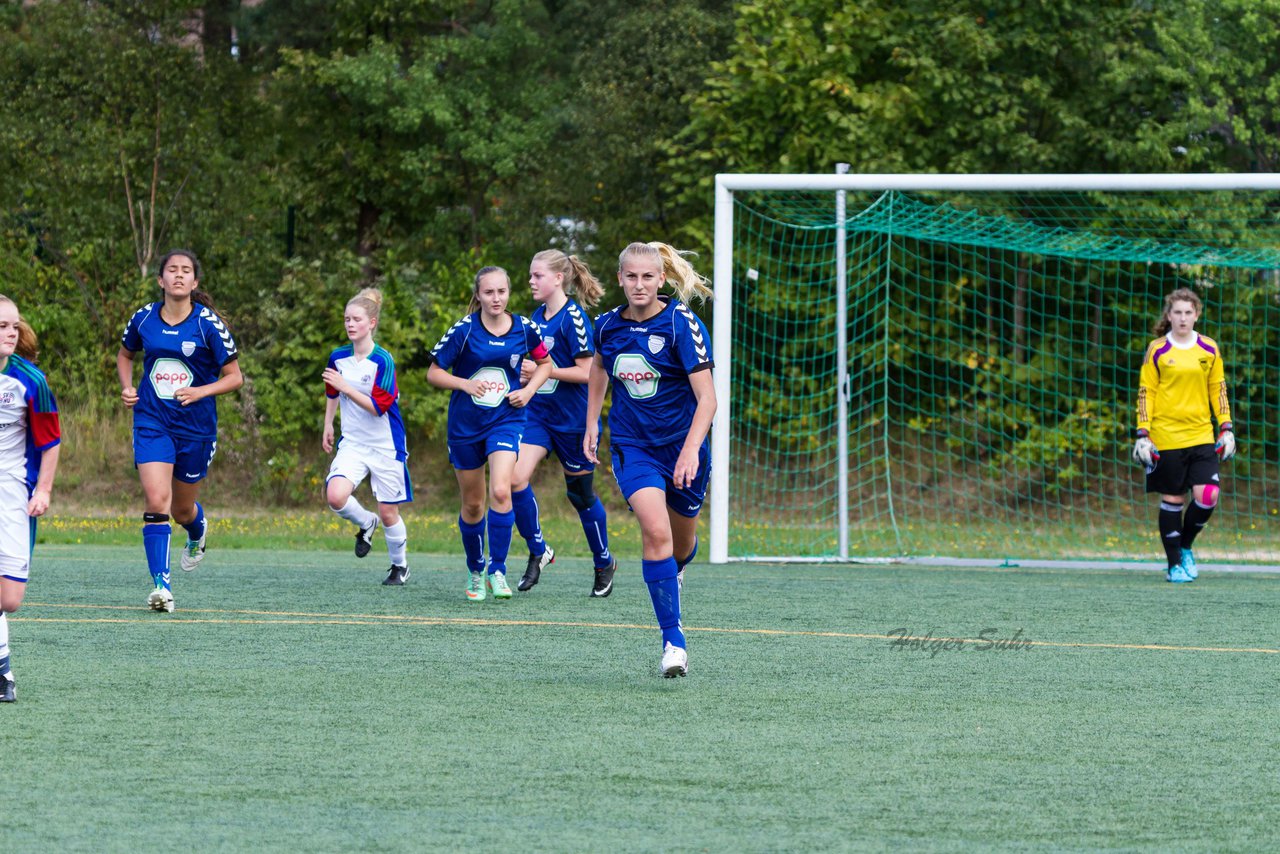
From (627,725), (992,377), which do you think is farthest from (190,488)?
(992,377)

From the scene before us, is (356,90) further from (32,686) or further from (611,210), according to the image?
(32,686)

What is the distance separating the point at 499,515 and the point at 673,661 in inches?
111

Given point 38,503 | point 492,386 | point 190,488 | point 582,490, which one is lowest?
point 582,490

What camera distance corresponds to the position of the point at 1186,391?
1081cm

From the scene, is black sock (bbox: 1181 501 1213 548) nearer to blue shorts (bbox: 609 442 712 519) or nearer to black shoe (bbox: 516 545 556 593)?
black shoe (bbox: 516 545 556 593)

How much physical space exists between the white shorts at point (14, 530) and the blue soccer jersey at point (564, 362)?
374 cm

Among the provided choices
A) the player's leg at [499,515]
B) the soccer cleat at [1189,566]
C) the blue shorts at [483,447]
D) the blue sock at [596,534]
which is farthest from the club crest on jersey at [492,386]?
the soccer cleat at [1189,566]

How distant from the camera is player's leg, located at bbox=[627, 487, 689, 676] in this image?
6266mm

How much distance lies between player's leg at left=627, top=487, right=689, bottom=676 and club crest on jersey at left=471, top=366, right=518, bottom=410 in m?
2.73

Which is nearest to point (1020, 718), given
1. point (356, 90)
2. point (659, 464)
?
point (659, 464)

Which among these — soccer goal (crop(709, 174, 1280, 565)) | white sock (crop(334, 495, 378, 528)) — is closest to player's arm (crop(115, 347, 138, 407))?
white sock (crop(334, 495, 378, 528))

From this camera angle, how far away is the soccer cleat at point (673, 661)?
632cm

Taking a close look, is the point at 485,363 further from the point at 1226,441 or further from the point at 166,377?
the point at 1226,441

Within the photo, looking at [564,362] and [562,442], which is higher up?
[564,362]
